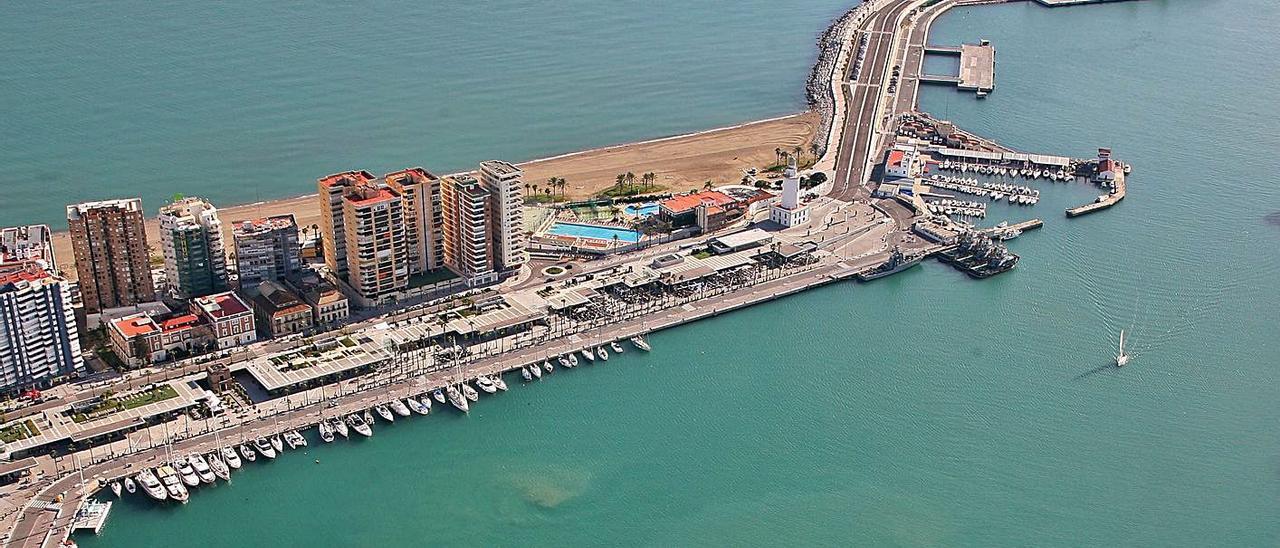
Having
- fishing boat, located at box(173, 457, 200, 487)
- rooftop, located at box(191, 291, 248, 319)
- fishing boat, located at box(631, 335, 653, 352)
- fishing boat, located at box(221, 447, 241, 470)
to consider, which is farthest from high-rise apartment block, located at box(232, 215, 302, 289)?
fishing boat, located at box(631, 335, 653, 352)

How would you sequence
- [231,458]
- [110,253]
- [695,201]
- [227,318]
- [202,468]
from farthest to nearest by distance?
1. [695,201]
2. [110,253]
3. [227,318]
4. [231,458]
5. [202,468]

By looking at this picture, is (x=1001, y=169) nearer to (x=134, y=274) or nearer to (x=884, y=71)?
(x=884, y=71)

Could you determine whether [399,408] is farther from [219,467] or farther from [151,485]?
[151,485]

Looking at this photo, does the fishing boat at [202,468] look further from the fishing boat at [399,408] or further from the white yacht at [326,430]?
the fishing boat at [399,408]

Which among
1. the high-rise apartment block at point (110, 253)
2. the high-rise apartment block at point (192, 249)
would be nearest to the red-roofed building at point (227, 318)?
the high-rise apartment block at point (192, 249)

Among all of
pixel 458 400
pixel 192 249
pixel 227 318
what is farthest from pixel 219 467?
pixel 192 249
